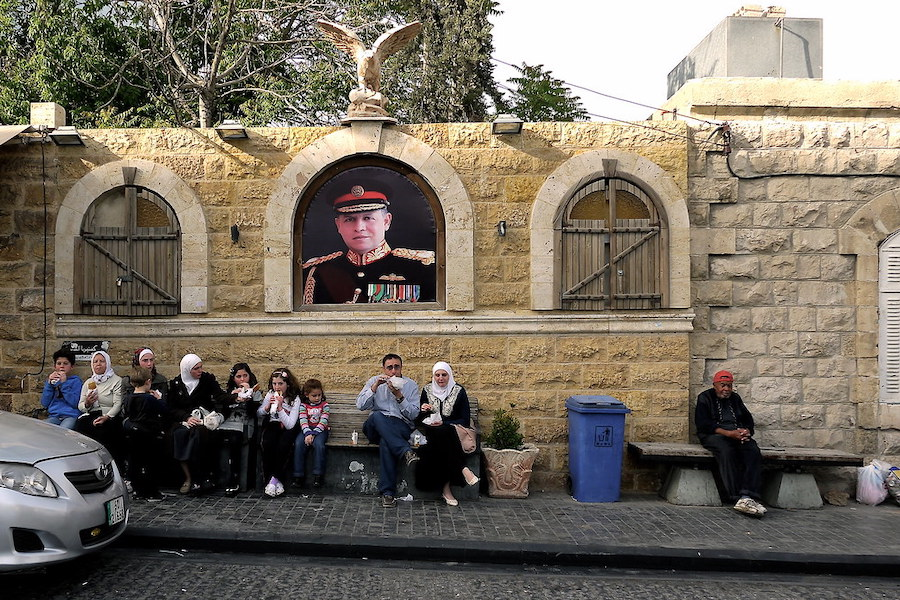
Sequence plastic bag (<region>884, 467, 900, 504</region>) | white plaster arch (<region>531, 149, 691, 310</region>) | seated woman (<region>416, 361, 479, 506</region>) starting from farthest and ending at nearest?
white plaster arch (<region>531, 149, 691, 310</region>), plastic bag (<region>884, 467, 900, 504</region>), seated woman (<region>416, 361, 479, 506</region>)

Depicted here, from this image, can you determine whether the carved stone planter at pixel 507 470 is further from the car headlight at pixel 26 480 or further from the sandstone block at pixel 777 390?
the car headlight at pixel 26 480

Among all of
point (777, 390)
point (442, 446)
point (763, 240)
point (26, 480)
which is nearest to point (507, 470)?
point (442, 446)

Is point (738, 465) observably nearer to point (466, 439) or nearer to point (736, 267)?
point (736, 267)

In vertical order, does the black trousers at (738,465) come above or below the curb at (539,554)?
above

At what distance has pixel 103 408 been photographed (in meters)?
7.72

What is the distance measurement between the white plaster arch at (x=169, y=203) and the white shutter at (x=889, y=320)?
808 centimetres

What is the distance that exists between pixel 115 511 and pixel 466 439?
11.2ft

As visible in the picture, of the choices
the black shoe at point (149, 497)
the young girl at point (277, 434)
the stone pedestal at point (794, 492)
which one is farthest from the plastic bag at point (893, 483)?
the black shoe at point (149, 497)

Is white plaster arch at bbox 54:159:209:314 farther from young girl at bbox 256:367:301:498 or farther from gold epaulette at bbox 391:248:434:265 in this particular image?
gold epaulette at bbox 391:248:434:265

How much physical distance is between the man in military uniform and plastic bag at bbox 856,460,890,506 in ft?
17.5

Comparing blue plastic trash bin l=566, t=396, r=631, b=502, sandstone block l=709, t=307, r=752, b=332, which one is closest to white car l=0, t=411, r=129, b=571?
blue plastic trash bin l=566, t=396, r=631, b=502

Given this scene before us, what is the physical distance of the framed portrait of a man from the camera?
8.82m

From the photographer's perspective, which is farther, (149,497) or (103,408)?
(103,408)

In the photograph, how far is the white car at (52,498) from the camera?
477 centimetres
